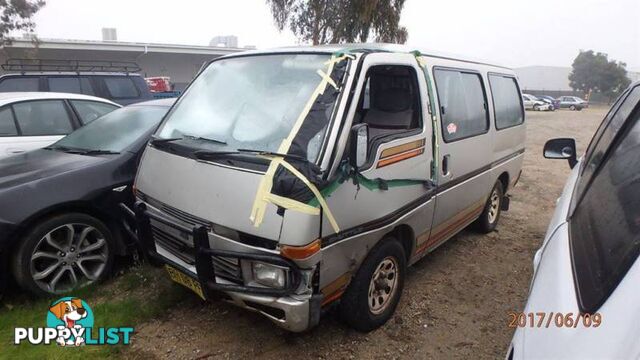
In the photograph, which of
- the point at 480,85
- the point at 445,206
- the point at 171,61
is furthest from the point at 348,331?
the point at 171,61

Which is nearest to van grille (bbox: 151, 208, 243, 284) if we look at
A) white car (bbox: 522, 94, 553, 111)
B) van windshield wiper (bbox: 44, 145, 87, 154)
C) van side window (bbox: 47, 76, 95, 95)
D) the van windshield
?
the van windshield

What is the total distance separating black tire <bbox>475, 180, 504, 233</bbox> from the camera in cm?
499

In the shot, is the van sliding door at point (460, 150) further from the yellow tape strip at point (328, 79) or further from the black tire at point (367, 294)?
the yellow tape strip at point (328, 79)

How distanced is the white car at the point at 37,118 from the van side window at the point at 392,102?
396cm

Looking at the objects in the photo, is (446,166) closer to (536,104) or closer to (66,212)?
(66,212)

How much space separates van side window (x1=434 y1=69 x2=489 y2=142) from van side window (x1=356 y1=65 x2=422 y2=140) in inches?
11.9

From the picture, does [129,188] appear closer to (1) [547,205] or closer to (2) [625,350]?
(2) [625,350]

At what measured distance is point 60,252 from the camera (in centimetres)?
341

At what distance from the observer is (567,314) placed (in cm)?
127

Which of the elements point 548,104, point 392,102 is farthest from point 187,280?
point 548,104

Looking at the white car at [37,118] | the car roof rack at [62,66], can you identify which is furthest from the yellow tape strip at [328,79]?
the car roof rack at [62,66]

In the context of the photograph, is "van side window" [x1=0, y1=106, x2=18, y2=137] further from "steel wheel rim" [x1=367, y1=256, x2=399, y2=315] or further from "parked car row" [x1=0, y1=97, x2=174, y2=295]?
"steel wheel rim" [x1=367, y1=256, x2=399, y2=315]

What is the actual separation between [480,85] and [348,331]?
9.48ft

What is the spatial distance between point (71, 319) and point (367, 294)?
7.46ft
